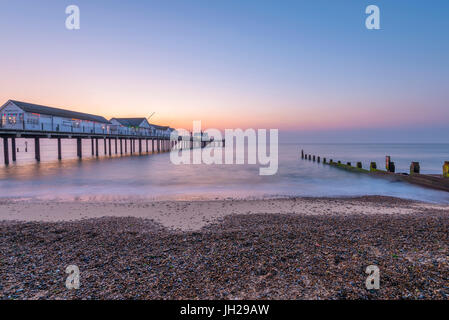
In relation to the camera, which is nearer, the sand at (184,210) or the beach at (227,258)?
the beach at (227,258)

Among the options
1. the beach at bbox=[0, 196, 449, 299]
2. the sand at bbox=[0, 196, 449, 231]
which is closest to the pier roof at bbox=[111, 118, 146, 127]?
the sand at bbox=[0, 196, 449, 231]

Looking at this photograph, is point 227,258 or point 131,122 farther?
point 131,122

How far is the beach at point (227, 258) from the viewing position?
4.06m

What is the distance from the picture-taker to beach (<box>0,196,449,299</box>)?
160 inches

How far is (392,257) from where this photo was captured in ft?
17.1

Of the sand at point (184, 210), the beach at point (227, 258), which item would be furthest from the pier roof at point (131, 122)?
the beach at point (227, 258)

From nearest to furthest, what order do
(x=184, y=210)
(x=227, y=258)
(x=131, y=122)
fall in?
(x=227, y=258)
(x=184, y=210)
(x=131, y=122)

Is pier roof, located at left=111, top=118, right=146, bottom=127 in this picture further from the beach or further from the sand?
the beach

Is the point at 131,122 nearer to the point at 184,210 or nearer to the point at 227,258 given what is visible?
the point at 184,210

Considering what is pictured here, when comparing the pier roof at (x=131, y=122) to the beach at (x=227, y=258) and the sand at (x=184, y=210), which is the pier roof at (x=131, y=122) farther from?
the beach at (x=227, y=258)

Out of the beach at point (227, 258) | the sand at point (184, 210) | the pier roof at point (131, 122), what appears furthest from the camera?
the pier roof at point (131, 122)

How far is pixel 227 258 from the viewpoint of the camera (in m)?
5.21

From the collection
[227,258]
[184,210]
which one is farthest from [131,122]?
[227,258]
